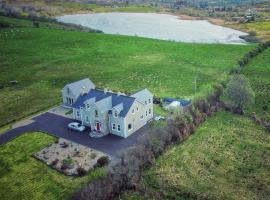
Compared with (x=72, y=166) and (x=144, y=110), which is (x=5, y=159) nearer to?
(x=72, y=166)

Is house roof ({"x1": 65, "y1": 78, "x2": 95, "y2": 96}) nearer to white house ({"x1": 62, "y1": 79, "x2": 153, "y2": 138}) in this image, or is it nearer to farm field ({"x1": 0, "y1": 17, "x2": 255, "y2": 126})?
white house ({"x1": 62, "y1": 79, "x2": 153, "y2": 138})

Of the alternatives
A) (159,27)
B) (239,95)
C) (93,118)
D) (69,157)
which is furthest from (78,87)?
(159,27)

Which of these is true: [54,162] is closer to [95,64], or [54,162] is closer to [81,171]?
[81,171]

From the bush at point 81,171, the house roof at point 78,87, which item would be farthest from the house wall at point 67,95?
the bush at point 81,171

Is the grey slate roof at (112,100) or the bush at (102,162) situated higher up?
the grey slate roof at (112,100)

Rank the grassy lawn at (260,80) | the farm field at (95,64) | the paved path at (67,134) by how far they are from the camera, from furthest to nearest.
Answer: the farm field at (95,64) → the grassy lawn at (260,80) → the paved path at (67,134)

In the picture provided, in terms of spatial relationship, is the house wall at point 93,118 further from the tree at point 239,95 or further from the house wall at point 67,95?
the tree at point 239,95

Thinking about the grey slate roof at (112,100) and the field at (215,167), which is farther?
the grey slate roof at (112,100)
